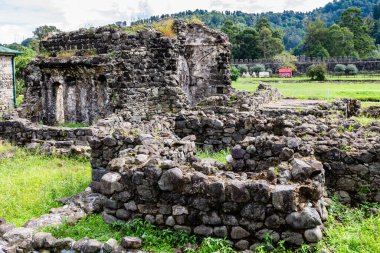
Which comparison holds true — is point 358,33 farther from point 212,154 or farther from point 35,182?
point 35,182

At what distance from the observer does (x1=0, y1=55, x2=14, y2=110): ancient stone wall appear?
115 ft

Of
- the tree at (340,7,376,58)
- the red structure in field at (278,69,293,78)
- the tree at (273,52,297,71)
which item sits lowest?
the red structure in field at (278,69,293,78)

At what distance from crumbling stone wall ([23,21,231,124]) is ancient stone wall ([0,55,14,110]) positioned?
57.1 ft

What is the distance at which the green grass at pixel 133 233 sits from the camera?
595 centimetres

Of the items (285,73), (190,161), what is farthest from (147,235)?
(285,73)

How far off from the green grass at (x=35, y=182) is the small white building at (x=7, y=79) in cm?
2263

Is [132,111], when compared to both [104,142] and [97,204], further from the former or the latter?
[97,204]

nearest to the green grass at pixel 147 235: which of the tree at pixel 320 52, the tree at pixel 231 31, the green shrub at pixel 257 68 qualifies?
the green shrub at pixel 257 68

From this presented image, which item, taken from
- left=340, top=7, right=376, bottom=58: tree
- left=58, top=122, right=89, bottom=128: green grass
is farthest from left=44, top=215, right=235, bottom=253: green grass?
left=340, top=7, right=376, bottom=58: tree

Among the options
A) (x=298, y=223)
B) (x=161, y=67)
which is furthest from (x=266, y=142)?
(x=161, y=67)

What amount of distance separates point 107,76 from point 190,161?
34.1ft

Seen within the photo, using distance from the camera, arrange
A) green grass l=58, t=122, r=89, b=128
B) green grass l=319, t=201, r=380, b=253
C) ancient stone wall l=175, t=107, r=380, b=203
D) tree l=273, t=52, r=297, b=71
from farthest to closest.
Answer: tree l=273, t=52, r=297, b=71, green grass l=58, t=122, r=89, b=128, ancient stone wall l=175, t=107, r=380, b=203, green grass l=319, t=201, r=380, b=253

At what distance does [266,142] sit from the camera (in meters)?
7.96

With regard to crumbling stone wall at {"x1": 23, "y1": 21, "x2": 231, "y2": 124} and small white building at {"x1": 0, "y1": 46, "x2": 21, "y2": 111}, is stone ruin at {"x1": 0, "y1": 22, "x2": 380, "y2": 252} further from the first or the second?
small white building at {"x1": 0, "y1": 46, "x2": 21, "y2": 111}
